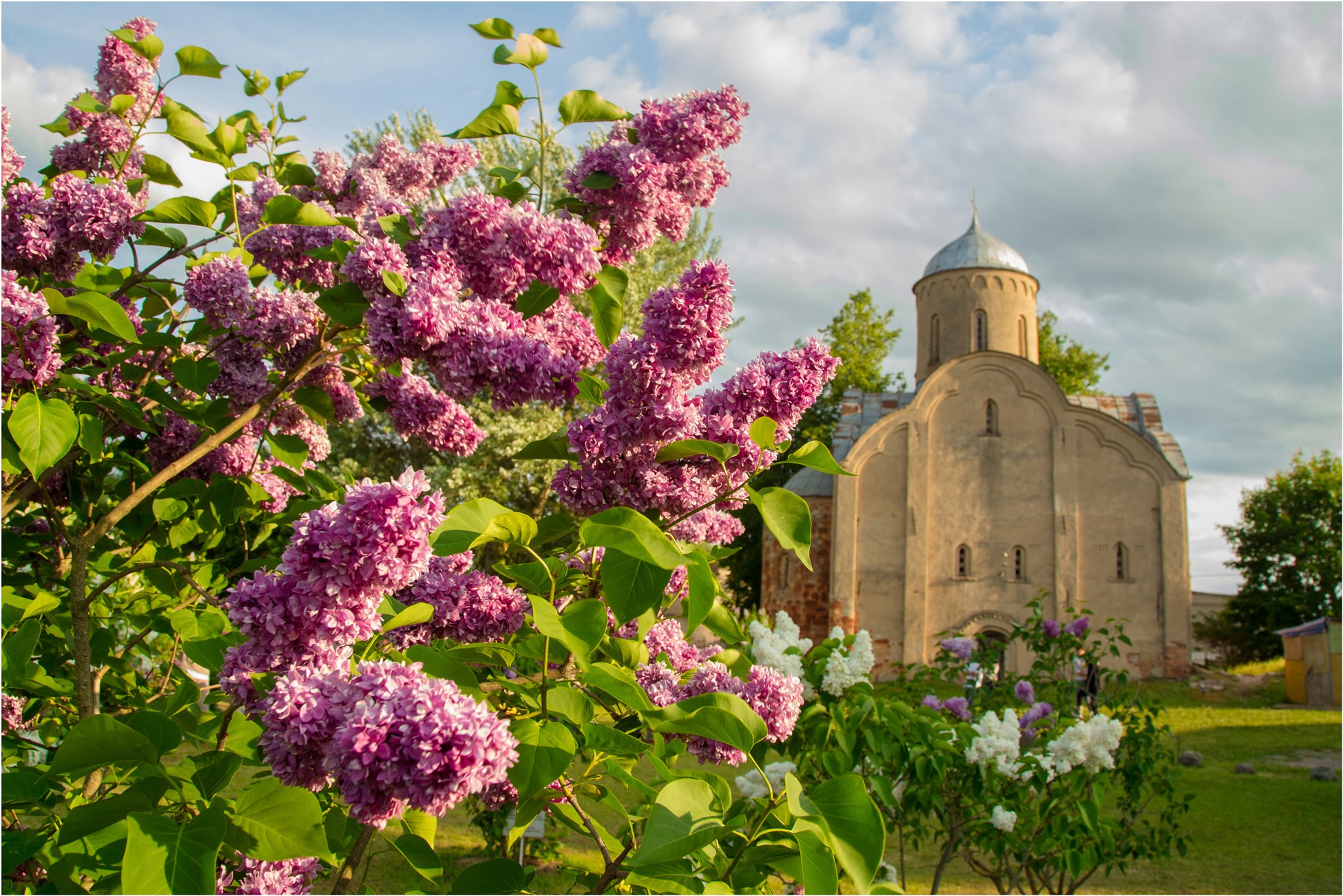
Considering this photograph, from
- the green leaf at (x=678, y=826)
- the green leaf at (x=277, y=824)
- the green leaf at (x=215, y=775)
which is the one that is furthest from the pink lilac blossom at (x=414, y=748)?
the green leaf at (x=215, y=775)

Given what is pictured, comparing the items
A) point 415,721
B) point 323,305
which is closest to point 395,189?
point 323,305

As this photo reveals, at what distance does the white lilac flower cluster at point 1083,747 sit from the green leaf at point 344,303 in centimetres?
398

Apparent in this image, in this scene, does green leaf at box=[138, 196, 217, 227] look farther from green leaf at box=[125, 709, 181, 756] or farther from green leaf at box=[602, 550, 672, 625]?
green leaf at box=[602, 550, 672, 625]

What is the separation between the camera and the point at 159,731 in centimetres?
132

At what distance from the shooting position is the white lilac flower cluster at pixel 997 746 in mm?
4395

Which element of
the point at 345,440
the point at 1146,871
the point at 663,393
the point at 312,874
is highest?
the point at 345,440

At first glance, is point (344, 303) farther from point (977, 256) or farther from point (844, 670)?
point (977, 256)

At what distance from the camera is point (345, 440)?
20.2 m

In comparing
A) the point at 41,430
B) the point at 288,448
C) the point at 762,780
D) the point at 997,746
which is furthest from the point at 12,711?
the point at 997,746

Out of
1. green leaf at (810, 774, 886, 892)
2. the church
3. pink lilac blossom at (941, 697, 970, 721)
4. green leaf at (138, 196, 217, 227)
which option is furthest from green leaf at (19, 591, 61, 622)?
the church

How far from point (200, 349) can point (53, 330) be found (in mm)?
835

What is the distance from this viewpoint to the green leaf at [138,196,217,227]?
2113mm

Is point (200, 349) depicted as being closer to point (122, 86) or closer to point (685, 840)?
point (122, 86)

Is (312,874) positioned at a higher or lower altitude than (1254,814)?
higher
